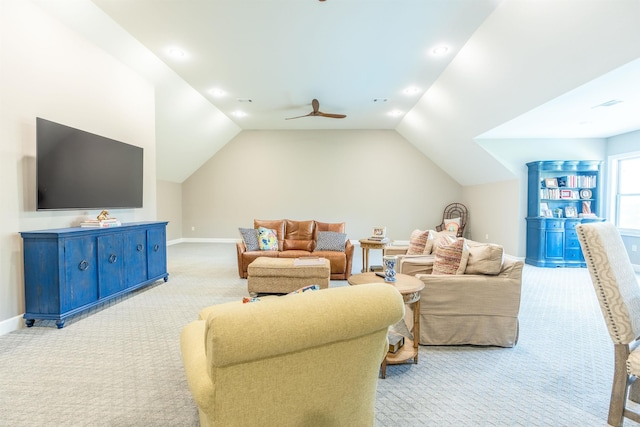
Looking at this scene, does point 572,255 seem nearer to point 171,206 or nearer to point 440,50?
point 440,50

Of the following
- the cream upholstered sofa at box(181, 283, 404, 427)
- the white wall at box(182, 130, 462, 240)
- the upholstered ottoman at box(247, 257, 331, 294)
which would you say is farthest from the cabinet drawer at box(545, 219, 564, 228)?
the cream upholstered sofa at box(181, 283, 404, 427)

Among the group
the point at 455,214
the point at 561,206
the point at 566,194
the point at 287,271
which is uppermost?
the point at 566,194

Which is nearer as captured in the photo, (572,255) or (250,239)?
(250,239)

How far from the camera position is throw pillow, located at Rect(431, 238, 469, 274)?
2903 millimetres

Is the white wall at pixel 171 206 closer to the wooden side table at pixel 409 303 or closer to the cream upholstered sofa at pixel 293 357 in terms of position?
the wooden side table at pixel 409 303

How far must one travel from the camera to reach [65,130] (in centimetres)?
321

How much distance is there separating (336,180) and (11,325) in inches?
278

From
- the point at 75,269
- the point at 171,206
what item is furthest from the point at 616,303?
the point at 171,206

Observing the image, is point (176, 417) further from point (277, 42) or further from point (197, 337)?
point (277, 42)

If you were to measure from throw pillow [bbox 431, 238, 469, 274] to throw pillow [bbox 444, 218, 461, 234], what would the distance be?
5.14 m

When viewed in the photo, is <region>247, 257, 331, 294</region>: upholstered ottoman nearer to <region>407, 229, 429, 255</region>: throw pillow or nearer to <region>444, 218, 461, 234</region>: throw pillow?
<region>407, 229, 429, 255</region>: throw pillow

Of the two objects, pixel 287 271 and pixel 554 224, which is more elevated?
pixel 554 224

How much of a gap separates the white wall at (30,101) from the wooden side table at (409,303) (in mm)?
3112

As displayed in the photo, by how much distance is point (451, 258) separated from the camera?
118 inches
